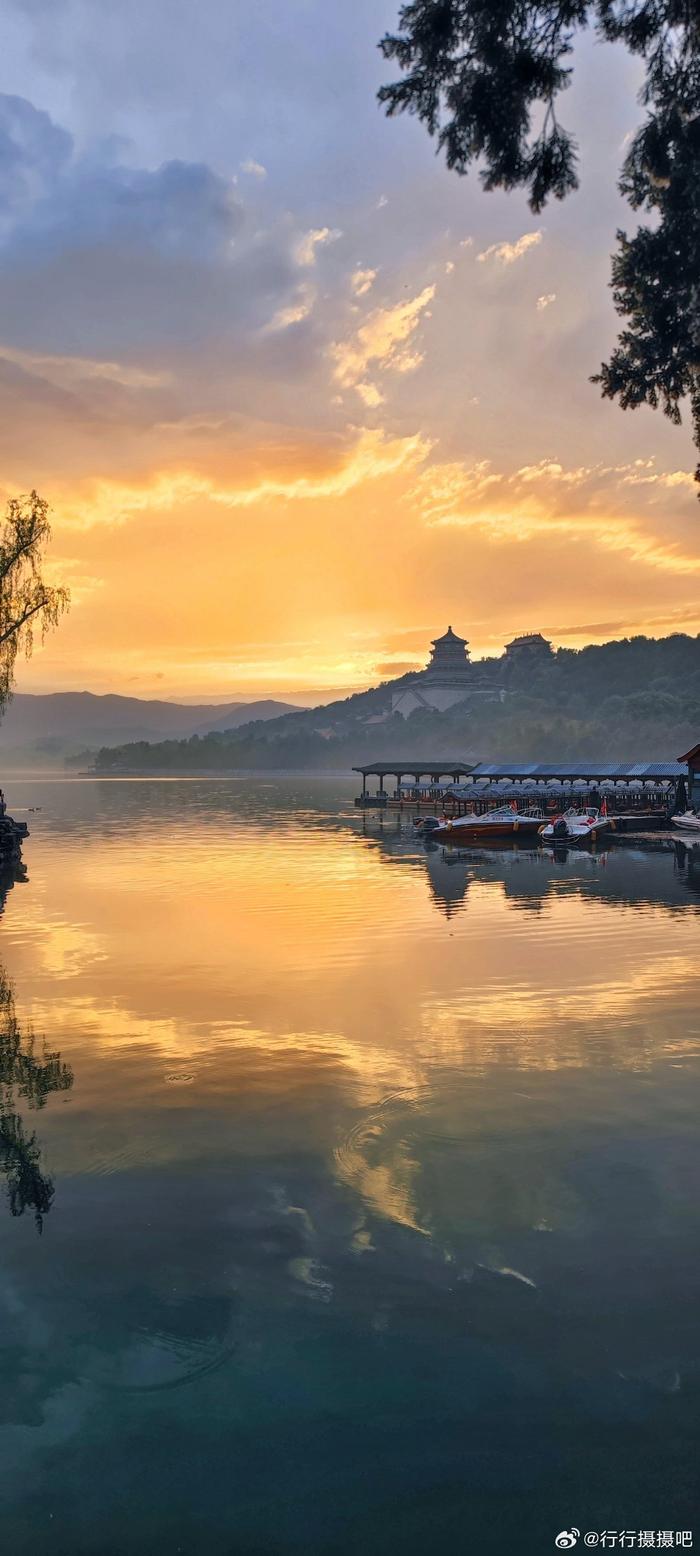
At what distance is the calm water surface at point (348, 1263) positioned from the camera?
6605 mm

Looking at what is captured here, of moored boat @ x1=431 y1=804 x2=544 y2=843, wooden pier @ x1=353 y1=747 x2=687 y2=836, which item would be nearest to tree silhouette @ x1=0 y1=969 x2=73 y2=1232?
moored boat @ x1=431 y1=804 x2=544 y2=843

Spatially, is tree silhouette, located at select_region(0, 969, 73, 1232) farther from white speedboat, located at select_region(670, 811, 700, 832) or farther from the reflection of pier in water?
white speedboat, located at select_region(670, 811, 700, 832)

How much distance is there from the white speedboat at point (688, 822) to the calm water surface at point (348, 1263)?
4464 centimetres

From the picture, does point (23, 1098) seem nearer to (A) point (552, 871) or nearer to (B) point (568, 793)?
(A) point (552, 871)

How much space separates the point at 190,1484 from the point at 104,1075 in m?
9.12

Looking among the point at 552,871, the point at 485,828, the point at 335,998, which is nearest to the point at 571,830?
the point at 485,828

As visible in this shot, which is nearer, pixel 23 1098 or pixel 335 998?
pixel 23 1098

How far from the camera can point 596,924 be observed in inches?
1214

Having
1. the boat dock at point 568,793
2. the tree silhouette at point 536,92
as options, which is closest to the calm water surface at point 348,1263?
the tree silhouette at point 536,92

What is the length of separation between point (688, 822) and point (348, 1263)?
60.6 metres

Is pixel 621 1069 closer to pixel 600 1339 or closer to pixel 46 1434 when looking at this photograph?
pixel 600 1339

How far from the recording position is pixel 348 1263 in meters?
9.20

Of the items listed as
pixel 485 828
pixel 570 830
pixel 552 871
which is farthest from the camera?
pixel 485 828

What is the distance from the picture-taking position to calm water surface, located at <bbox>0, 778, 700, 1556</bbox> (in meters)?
6.61
